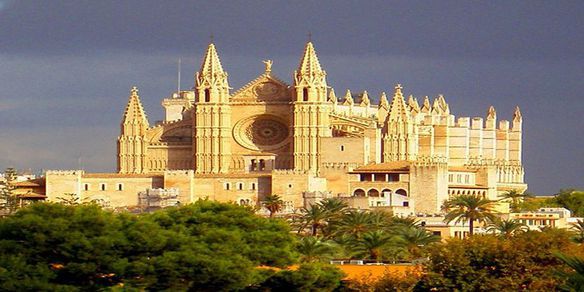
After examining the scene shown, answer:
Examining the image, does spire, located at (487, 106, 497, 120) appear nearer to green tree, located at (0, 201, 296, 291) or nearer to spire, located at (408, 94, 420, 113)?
spire, located at (408, 94, 420, 113)

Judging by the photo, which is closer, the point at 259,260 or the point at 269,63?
the point at 259,260

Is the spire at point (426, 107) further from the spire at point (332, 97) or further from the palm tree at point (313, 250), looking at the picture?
the palm tree at point (313, 250)

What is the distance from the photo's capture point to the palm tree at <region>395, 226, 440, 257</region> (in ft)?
293

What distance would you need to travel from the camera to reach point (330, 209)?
103812mm

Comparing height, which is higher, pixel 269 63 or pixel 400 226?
pixel 269 63

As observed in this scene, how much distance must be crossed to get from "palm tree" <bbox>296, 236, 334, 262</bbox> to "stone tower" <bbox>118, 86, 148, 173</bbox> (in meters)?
55.5

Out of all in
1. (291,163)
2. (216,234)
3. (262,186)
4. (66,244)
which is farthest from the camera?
(291,163)

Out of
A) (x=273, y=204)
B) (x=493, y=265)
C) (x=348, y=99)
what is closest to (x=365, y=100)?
(x=348, y=99)

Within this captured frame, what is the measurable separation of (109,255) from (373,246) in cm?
2075

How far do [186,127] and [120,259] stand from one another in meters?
76.1

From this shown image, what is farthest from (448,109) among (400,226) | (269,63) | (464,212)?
(400,226)

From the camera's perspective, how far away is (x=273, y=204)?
385 ft

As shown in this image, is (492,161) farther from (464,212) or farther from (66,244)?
(66,244)

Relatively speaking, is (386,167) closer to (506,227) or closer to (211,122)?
(211,122)
